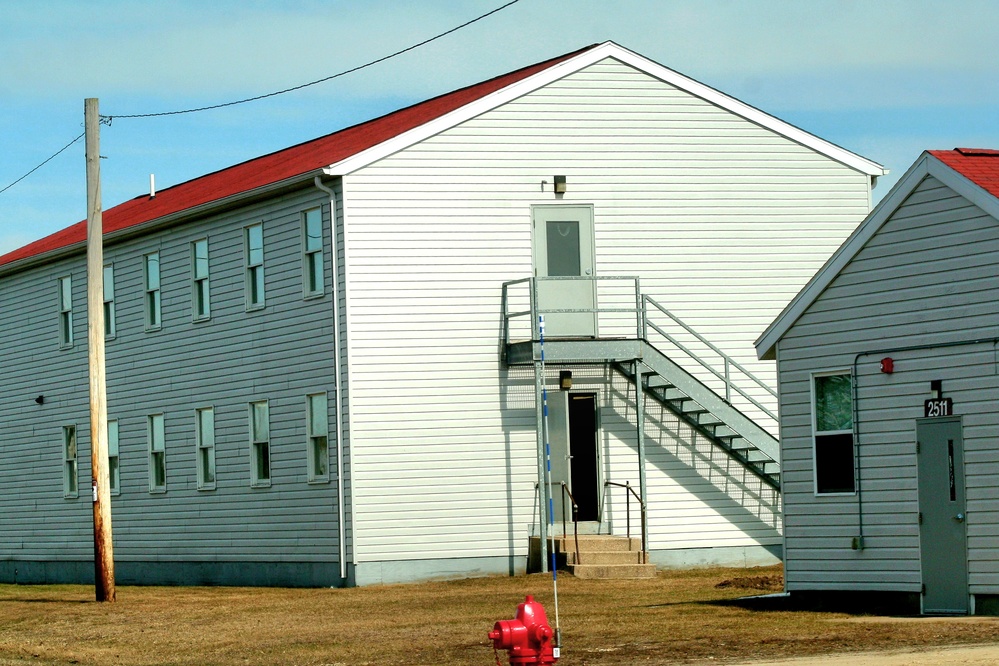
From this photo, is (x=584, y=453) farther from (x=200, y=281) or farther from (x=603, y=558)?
(x=200, y=281)

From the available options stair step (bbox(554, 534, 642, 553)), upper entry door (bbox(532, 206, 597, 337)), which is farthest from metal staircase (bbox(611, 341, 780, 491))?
stair step (bbox(554, 534, 642, 553))

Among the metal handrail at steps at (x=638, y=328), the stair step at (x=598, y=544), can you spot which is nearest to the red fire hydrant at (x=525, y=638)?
the stair step at (x=598, y=544)

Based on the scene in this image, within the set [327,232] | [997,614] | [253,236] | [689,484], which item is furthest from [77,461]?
[997,614]

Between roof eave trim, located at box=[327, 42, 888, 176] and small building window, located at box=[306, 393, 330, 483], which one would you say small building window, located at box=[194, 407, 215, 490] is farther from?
roof eave trim, located at box=[327, 42, 888, 176]

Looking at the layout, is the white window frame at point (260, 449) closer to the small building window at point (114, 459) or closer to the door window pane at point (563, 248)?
the small building window at point (114, 459)

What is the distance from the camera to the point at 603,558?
27.2 meters

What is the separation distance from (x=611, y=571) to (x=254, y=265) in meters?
8.75

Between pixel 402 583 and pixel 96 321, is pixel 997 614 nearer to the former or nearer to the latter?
pixel 402 583

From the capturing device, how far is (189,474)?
32.0 metres

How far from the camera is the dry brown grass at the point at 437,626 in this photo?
54.2 feet

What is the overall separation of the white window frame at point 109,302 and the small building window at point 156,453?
8.00ft

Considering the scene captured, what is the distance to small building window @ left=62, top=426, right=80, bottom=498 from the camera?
1429 inches

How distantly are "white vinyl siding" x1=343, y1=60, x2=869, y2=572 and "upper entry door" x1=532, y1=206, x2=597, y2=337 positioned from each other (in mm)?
218

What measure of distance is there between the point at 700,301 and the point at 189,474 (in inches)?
413
